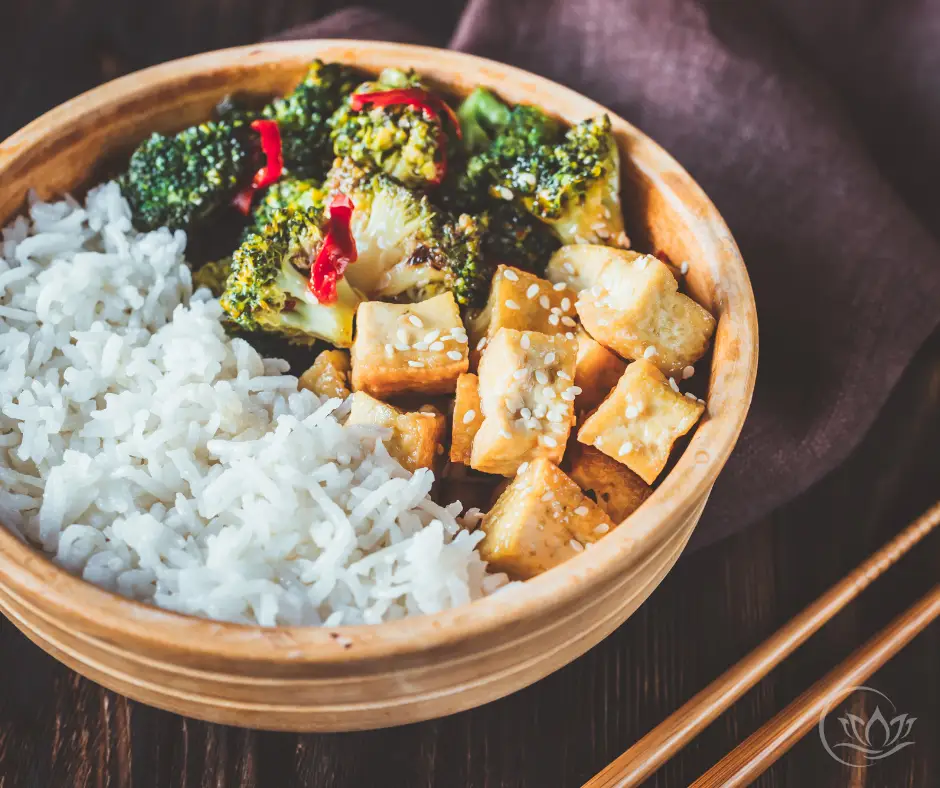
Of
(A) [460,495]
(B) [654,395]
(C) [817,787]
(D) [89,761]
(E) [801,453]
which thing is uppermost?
(B) [654,395]

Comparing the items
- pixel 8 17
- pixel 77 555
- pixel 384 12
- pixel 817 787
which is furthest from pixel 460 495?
pixel 8 17

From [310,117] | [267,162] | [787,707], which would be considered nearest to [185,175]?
[267,162]

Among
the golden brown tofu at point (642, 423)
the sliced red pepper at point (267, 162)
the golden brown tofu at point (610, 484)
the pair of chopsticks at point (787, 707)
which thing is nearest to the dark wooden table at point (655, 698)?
the pair of chopsticks at point (787, 707)

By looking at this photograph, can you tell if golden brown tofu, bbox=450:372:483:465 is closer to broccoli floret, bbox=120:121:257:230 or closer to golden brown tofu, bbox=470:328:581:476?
golden brown tofu, bbox=470:328:581:476

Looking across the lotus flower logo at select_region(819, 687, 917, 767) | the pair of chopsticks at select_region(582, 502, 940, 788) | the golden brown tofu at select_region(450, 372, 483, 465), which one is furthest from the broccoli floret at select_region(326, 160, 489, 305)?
the lotus flower logo at select_region(819, 687, 917, 767)

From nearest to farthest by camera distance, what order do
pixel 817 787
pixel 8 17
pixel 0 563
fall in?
1. pixel 0 563
2. pixel 817 787
3. pixel 8 17

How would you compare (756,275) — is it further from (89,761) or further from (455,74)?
(89,761)

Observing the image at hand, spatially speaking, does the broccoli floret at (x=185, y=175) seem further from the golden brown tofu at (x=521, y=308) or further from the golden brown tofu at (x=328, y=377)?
the golden brown tofu at (x=521, y=308)
